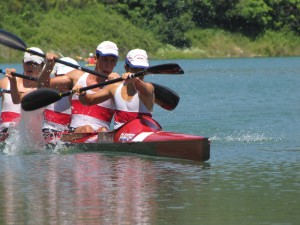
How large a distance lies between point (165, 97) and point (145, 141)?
3.42ft

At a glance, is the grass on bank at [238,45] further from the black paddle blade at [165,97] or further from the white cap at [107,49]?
the white cap at [107,49]

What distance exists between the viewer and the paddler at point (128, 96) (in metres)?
12.5

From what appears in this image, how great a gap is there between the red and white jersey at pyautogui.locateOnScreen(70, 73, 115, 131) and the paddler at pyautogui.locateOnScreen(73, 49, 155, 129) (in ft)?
1.14

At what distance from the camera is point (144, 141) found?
12.6 metres

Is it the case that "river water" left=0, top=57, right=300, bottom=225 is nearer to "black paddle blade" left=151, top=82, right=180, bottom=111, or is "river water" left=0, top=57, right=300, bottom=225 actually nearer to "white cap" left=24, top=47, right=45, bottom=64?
"black paddle blade" left=151, top=82, right=180, bottom=111

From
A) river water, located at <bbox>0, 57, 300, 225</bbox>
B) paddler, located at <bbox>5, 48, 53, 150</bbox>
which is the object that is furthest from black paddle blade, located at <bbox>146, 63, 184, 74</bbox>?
paddler, located at <bbox>5, 48, 53, 150</bbox>

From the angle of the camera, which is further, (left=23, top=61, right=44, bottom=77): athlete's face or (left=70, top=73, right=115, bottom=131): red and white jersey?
(left=23, top=61, right=44, bottom=77): athlete's face

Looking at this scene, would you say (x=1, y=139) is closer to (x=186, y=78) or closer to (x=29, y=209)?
(x=29, y=209)

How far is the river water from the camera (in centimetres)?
876

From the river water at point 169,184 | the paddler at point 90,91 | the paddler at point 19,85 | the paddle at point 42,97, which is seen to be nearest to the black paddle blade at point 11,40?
the paddler at point 19,85

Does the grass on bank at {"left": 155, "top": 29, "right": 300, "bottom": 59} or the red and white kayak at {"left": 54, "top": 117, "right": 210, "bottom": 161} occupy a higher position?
the grass on bank at {"left": 155, "top": 29, "right": 300, "bottom": 59}

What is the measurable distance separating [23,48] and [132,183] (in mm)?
4626

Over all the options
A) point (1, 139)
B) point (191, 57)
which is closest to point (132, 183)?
point (1, 139)

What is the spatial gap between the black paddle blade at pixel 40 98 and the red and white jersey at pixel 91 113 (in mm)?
449
